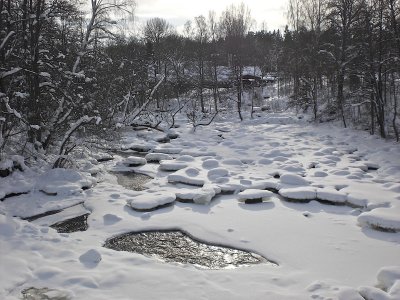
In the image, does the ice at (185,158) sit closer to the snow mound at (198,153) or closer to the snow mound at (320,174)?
the snow mound at (198,153)

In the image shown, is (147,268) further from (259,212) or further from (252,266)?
(259,212)

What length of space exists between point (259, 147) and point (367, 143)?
3.86 metres

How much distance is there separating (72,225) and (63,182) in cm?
239

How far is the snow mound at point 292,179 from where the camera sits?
29.5ft

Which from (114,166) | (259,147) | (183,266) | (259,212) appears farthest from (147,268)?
(259,147)

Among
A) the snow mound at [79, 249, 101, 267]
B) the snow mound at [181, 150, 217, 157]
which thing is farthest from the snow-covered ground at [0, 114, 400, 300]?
the snow mound at [181, 150, 217, 157]

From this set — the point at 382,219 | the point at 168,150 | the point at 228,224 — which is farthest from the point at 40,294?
the point at 168,150

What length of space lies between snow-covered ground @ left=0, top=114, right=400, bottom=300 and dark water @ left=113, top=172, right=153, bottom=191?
0.25 metres

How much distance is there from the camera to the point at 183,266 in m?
5.27

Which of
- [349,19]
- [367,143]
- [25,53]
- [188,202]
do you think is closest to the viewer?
[188,202]

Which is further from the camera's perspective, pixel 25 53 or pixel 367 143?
pixel 367 143

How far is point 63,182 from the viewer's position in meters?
8.92

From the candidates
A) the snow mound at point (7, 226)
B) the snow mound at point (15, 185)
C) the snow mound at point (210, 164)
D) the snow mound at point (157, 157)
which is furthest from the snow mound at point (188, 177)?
the snow mound at point (7, 226)

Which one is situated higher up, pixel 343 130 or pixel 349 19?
pixel 349 19
